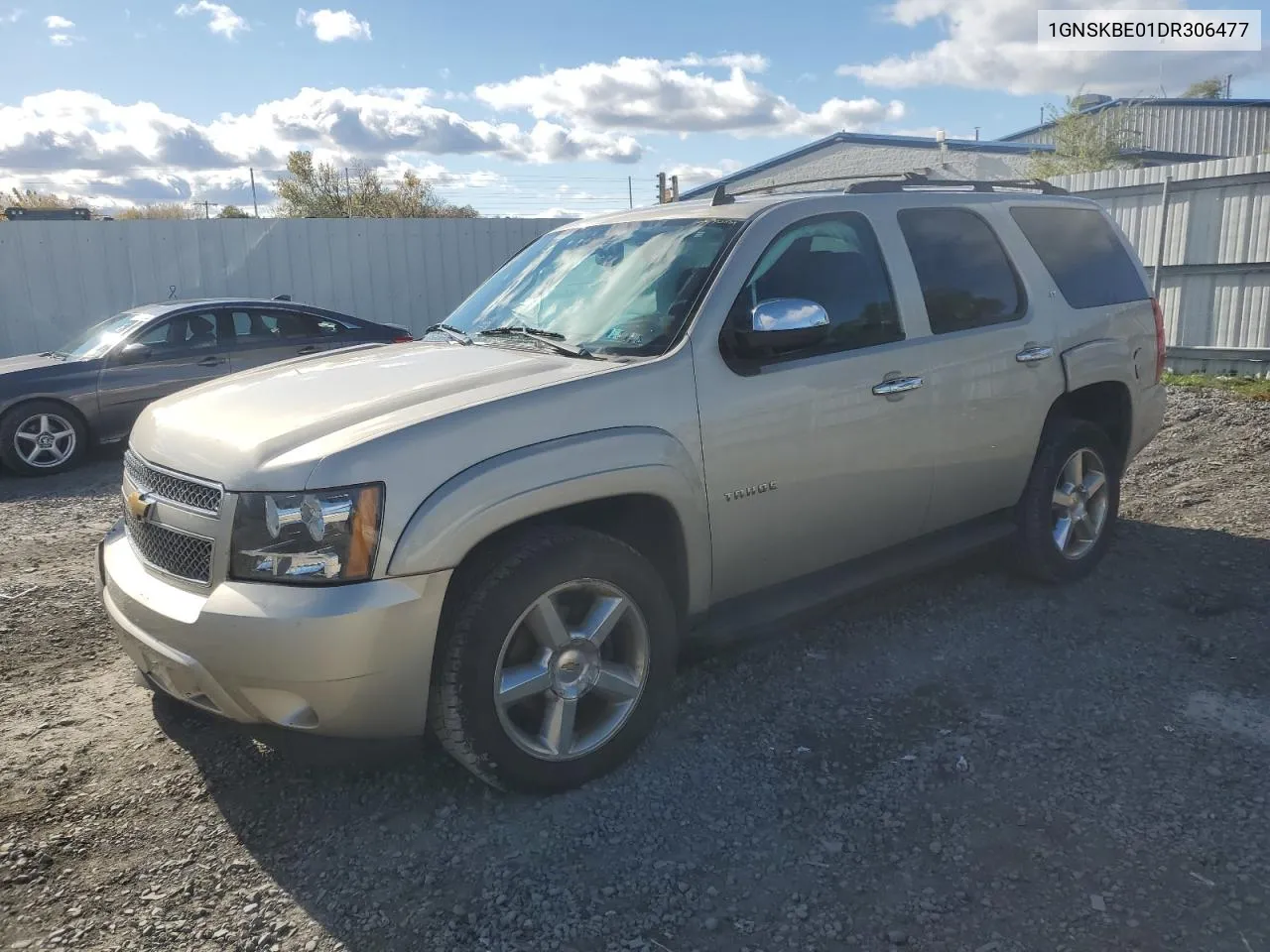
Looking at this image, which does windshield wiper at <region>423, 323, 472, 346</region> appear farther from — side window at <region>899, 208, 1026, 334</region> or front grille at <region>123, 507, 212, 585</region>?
side window at <region>899, 208, 1026, 334</region>

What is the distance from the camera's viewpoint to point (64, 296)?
13.8 metres

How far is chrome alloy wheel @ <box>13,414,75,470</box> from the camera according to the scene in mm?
8750

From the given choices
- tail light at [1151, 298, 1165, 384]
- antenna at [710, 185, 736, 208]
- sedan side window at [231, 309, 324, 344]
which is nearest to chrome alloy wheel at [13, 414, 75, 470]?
sedan side window at [231, 309, 324, 344]

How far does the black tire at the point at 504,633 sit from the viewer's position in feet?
9.75

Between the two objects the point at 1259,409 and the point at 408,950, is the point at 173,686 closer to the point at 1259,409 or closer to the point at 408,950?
the point at 408,950

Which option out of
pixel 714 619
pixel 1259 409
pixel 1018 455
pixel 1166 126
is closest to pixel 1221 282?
pixel 1259 409

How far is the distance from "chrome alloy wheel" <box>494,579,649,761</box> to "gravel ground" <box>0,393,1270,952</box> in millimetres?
218

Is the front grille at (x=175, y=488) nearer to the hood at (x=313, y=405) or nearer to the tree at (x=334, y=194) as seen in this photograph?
the hood at (x=313, y=405)

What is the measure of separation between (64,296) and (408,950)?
45.4ft

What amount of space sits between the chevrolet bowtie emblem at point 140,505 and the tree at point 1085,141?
24729 millimetres

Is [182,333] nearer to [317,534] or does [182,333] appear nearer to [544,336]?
[544,336]

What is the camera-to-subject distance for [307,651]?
273 centimetres

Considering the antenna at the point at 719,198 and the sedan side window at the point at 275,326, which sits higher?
the antenna at the point at 719,198

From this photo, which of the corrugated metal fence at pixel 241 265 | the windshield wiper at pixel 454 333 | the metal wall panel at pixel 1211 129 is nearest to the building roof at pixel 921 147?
the metal wall panel at pixel 1211 129
